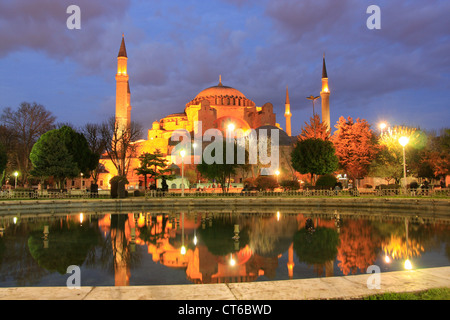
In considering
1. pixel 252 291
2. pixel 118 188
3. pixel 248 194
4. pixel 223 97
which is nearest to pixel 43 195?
pixel 118 188

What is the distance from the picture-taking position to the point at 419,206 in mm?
19828

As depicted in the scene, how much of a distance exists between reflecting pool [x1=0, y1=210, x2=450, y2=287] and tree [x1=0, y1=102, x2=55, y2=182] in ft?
91.8

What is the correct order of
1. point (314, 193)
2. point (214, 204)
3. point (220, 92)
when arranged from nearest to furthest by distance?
point (214, 204) → point (314, 193) → point (220, 92)

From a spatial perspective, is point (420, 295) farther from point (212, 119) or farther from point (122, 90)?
point (212, 119)

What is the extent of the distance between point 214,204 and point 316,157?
13757mm

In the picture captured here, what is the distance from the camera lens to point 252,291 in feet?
15.2

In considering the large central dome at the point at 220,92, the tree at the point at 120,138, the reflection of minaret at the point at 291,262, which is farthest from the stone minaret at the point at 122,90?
the reflection of minaret at the point at 291,262

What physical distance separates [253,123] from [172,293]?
228 feet

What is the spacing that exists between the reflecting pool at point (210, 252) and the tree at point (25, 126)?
91.8 feet

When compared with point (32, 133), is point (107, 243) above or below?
below

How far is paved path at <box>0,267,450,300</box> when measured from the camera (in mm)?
4406

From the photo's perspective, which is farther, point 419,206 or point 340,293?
point 419,206

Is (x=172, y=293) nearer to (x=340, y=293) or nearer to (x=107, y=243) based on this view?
(x=340, y=293)
